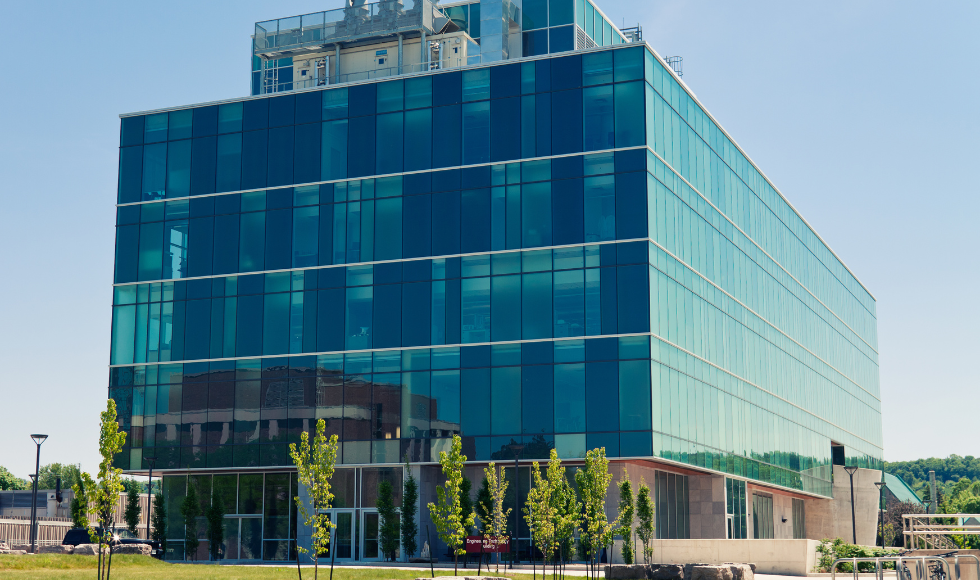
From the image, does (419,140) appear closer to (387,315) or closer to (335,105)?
(335,105)

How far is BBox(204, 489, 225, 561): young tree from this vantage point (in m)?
60.7

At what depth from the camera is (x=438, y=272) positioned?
193 ft

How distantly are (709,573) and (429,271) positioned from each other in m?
24.1

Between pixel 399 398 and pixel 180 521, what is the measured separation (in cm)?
1500

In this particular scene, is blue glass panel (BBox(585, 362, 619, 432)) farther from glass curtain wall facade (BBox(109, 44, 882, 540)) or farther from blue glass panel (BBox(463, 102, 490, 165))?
blue glass panel (BBox(463, 102, 490, 165))

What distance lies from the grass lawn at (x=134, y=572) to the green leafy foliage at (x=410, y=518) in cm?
1236

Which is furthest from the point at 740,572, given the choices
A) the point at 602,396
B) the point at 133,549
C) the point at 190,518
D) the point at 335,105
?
the point at 335,105

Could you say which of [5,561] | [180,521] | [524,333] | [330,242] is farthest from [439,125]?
[5,561]

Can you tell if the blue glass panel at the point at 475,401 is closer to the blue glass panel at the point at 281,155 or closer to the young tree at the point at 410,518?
the young tree at the point at 410,518

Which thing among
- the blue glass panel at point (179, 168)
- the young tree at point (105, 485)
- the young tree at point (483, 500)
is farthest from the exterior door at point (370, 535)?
the young tree at point (105, 485)

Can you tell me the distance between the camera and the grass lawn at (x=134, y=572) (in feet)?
118

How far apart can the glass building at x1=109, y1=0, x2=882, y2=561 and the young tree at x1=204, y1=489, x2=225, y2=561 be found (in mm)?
941

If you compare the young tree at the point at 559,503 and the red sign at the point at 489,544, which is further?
the red sign at the point at 489,544

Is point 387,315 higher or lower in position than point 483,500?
higher
